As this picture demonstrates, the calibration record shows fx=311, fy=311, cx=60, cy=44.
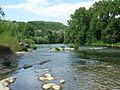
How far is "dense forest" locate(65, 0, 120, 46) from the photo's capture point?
12794 cm

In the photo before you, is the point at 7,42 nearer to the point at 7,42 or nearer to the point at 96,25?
the point at 7,42

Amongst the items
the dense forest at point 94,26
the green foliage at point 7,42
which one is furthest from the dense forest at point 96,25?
the green foliage at point 7,42

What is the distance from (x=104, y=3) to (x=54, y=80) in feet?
357

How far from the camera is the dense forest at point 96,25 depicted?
127938mm

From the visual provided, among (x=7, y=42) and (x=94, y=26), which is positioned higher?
(x=94, y=26)

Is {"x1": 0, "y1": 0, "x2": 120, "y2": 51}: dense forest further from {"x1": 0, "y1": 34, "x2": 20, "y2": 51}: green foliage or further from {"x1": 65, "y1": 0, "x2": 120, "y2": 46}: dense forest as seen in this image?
{"x1": 0, "y1": 34, "x2": 20, "y2": 51}: green foliage

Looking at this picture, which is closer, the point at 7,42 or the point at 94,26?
the point at 7,42

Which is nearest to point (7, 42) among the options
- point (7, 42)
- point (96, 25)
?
point (7, 42)

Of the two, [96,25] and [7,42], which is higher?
[96,25]

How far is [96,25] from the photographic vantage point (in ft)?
446

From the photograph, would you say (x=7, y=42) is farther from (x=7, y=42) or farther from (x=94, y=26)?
(x=94, y=26)

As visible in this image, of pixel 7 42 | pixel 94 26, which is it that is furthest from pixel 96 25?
pixel 7 42

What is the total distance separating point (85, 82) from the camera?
3475 cm

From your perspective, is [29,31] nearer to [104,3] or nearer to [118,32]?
[104,3]
